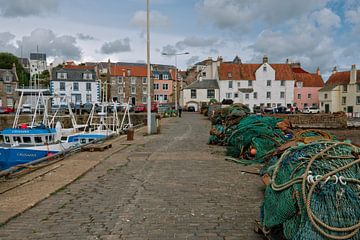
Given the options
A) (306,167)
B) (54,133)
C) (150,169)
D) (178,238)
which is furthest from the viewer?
(54,133)

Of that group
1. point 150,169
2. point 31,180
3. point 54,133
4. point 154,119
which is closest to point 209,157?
point 150,169

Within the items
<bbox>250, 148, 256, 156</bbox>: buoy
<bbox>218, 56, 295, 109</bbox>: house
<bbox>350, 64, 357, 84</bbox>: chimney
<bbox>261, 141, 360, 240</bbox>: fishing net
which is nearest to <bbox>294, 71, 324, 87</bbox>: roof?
<bbox>218, 56, 295, 109</bbox>: house

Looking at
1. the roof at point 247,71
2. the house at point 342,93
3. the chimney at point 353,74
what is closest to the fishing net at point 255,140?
the house at point 342,93

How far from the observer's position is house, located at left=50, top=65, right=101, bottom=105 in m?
75.8

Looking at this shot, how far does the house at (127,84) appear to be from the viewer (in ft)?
283

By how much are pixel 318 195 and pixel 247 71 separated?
2776 inches

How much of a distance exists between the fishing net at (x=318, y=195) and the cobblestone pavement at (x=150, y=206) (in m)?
0.92

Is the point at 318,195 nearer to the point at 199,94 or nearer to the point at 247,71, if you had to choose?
the point at 199,94

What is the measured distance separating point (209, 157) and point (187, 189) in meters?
4.91

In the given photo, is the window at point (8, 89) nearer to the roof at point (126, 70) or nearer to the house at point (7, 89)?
the house at point (7, 89)

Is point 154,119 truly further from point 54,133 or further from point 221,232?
point 221,232

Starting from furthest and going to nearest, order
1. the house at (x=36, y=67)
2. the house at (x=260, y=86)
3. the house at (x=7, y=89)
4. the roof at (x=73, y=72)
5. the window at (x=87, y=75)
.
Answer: the window at (x=87, y=75) → the roof at (x=73, y=72) → the house at (x=7, y=89) → the house at (x=260, y=86) → the house at (x=36, y=67)

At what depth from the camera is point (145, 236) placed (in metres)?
4.93

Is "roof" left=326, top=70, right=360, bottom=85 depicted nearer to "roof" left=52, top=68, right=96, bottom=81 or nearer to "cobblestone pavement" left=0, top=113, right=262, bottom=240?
"roof" left=52, top=68, right=96, bottom=81
